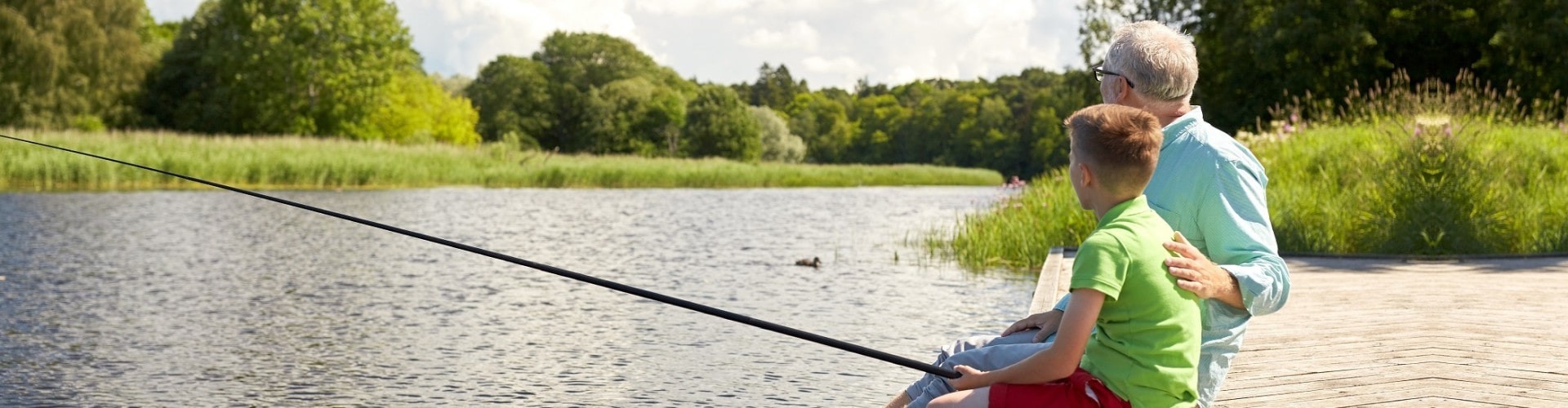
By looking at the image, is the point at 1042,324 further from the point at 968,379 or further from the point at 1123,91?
the point at 1123,91

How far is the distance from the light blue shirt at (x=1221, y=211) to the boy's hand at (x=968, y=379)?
0.46 meters

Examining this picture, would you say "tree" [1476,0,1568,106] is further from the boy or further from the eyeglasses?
the boy

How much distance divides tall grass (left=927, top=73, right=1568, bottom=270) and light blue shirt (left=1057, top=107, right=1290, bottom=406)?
6.61 m

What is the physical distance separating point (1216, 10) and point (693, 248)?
51.1 feet

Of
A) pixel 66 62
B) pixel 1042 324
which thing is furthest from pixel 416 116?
pixel 1042 324

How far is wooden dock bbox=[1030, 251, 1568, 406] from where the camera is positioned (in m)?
3.66

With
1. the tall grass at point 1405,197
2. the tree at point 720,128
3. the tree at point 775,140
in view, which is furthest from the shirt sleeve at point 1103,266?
the tree at point 775,140

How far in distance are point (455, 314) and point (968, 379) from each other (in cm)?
617

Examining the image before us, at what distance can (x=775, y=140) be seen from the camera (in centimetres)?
6656

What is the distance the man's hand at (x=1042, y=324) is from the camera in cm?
260

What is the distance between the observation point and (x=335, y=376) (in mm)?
A: 5930

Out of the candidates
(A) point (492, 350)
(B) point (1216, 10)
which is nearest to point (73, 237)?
(A) point (492, 350)

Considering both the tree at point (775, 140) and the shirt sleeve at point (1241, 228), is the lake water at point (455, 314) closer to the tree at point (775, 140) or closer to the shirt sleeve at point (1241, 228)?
the shirt sleeve at point (1241, 228)

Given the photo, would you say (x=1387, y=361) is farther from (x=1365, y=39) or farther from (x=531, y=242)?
(x=1365, y=39)
